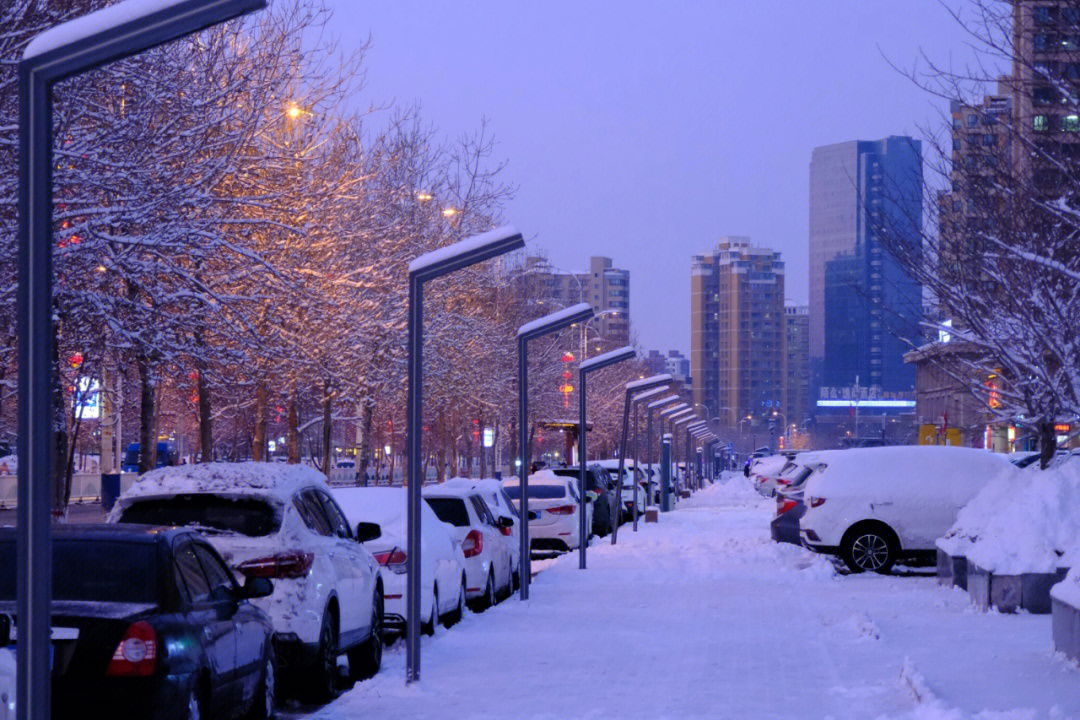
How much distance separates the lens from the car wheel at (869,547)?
23.8m

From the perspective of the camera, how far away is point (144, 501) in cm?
1170

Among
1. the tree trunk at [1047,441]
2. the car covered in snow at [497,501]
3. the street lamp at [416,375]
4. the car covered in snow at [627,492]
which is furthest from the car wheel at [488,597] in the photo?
the car covered in snow at [627,492]

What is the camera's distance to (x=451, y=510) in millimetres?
19531

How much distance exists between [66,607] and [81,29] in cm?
281

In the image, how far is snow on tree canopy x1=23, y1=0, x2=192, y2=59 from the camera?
22.5 feet

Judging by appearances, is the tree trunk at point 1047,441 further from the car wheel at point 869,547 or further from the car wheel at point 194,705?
the car wheel at point 194,705

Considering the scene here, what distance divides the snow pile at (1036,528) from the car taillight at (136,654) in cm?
957

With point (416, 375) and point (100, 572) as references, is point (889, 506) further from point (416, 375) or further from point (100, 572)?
point (100, 572)

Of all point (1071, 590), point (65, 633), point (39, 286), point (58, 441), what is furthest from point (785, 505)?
point (39, 286)

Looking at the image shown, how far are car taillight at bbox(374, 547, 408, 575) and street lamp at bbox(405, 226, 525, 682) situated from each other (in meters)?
2.20

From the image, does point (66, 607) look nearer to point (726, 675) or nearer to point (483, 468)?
point (726, 675)

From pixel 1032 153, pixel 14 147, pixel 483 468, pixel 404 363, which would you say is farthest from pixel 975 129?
pixel 483 468

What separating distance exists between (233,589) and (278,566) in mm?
1619

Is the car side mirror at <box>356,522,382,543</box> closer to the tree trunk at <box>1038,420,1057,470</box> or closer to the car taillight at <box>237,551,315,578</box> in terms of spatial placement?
the car taillight at <box>237,551,315,578</box>
